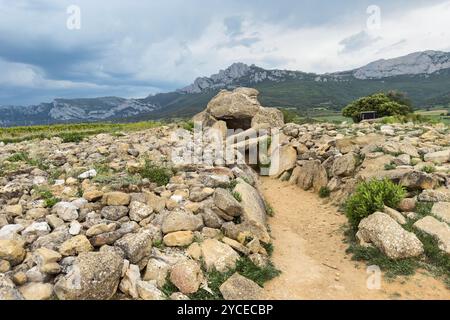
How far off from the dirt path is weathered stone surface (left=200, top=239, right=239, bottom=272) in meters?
1.11

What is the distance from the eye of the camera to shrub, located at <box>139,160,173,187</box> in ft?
41.4

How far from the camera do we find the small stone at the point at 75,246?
307 inches

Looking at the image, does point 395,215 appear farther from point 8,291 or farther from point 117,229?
point 8,291

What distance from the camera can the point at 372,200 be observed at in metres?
11.3

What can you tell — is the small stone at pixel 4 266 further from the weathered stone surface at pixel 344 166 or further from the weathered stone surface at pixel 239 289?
the weathered stone surface at pixel 344 166

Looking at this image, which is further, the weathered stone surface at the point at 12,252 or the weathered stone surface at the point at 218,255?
the weathered stone surface at the point at 218,255

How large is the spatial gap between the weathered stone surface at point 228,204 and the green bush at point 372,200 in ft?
12.7

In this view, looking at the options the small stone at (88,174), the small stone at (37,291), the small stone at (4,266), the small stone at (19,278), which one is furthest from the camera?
the small stone at (88,174)

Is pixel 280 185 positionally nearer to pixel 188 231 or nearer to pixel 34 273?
pixel 188 231

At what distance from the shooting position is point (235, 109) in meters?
28.4

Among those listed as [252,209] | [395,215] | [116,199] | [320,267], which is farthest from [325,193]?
[116,199]

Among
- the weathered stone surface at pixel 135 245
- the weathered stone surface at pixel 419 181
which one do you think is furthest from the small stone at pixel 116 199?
the weathered stone surface at pixel 419 181

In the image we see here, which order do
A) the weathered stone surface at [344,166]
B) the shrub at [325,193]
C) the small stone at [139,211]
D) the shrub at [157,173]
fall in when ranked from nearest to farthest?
the small stone at [139,211], the shrub at [157,173], the weathered stone surface at [344,166], the shrub at [325,193]
